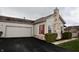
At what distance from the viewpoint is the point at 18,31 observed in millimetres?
3016

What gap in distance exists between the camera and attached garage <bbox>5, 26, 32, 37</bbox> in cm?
295

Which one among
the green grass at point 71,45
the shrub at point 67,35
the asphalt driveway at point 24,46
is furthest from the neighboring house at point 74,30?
the asphalt driveway at point 24,46

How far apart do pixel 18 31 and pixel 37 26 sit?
499 mm

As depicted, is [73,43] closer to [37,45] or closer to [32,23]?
[37,45]

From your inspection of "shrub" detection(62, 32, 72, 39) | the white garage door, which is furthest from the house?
"shrub" detection(62, 32, 72, 39)

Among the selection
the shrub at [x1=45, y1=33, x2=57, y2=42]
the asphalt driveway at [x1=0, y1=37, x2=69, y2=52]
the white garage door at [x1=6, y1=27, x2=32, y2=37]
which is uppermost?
the white garage door at [x1=6, y1=27, x2=32, y2=37]

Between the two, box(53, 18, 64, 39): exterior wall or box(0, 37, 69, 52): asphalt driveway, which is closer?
box(0, 37, 69, 52): asphalt driveway

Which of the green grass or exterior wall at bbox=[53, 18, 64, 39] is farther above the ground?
exterior wall at bbox=[53, 18, 64, 39]

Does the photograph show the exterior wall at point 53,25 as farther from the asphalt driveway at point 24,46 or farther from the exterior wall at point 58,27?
the asphalt driveway at point 24,46

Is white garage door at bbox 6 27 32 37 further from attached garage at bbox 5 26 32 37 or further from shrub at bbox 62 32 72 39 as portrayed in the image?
shrub at bbox 62 32 72 39
